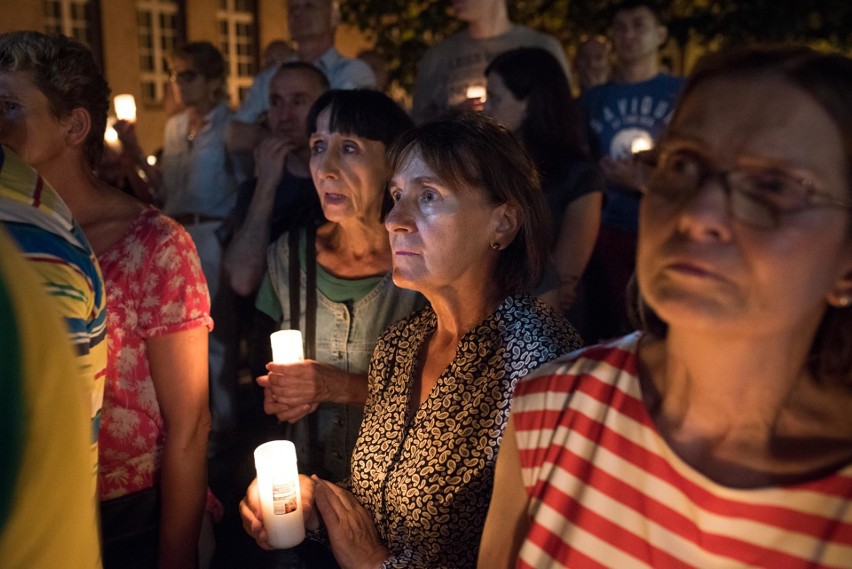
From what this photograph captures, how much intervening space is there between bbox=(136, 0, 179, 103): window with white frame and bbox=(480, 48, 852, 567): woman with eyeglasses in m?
16.0

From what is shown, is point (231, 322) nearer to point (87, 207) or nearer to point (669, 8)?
point (87, 207)

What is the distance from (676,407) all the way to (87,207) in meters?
1.74

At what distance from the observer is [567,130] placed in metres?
3.71

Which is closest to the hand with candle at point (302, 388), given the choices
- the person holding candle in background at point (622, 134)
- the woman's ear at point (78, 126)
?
the woman's ear at point (78, 126)

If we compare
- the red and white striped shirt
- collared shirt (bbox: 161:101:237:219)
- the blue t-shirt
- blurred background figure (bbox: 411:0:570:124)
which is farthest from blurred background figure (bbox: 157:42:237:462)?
the red and white striped shirt

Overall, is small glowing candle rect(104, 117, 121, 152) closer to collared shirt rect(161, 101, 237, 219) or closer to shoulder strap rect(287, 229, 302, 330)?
collared shirt rect(161, 101, 237, 219)

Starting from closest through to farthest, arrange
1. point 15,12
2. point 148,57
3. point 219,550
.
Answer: point 219,550 < point 15,12 < point 148,57

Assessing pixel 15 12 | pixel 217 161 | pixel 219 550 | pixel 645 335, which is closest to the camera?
pixel 645 335

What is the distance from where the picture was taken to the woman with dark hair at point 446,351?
194cm

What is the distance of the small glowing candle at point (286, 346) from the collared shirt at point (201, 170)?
8.98 ft

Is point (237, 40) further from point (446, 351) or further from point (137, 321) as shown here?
point (446, 351)

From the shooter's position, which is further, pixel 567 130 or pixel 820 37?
pixel 820 37

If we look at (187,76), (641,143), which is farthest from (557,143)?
(187,76)

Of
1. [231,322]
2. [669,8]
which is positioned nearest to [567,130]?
[231,322]
